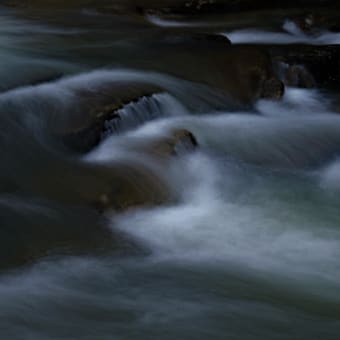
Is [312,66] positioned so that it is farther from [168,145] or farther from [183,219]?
[183,219]

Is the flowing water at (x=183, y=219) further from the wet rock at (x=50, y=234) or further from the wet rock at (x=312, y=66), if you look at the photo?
the wet rock at (x=312, y=66)

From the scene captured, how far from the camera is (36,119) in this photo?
629 cm

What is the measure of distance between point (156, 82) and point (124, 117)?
3.43 feet

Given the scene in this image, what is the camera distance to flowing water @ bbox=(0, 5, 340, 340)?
3916 millimetres

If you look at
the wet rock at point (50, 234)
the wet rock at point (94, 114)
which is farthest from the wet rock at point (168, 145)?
the wet rock at point (50, 234)

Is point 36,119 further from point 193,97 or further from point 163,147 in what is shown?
point 193,97

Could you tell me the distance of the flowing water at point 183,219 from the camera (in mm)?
3916

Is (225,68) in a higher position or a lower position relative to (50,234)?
higher

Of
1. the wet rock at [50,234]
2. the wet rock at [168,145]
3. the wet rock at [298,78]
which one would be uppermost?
the wet rock at [298,78]

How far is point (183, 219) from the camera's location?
5.32 meters

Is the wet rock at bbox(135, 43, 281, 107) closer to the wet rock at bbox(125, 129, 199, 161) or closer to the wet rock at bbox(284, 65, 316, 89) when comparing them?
the wet rock at bbox(284, 65, 316, 89)

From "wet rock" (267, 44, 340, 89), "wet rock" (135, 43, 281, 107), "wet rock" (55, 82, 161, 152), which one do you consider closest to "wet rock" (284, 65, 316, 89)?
"wet rock" (267, 44, 340, 89)

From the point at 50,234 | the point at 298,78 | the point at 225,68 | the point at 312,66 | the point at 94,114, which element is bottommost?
the point at 50,234

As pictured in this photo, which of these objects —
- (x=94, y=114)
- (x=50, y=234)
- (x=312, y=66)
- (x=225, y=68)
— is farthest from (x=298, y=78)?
(x=50, y=234)
